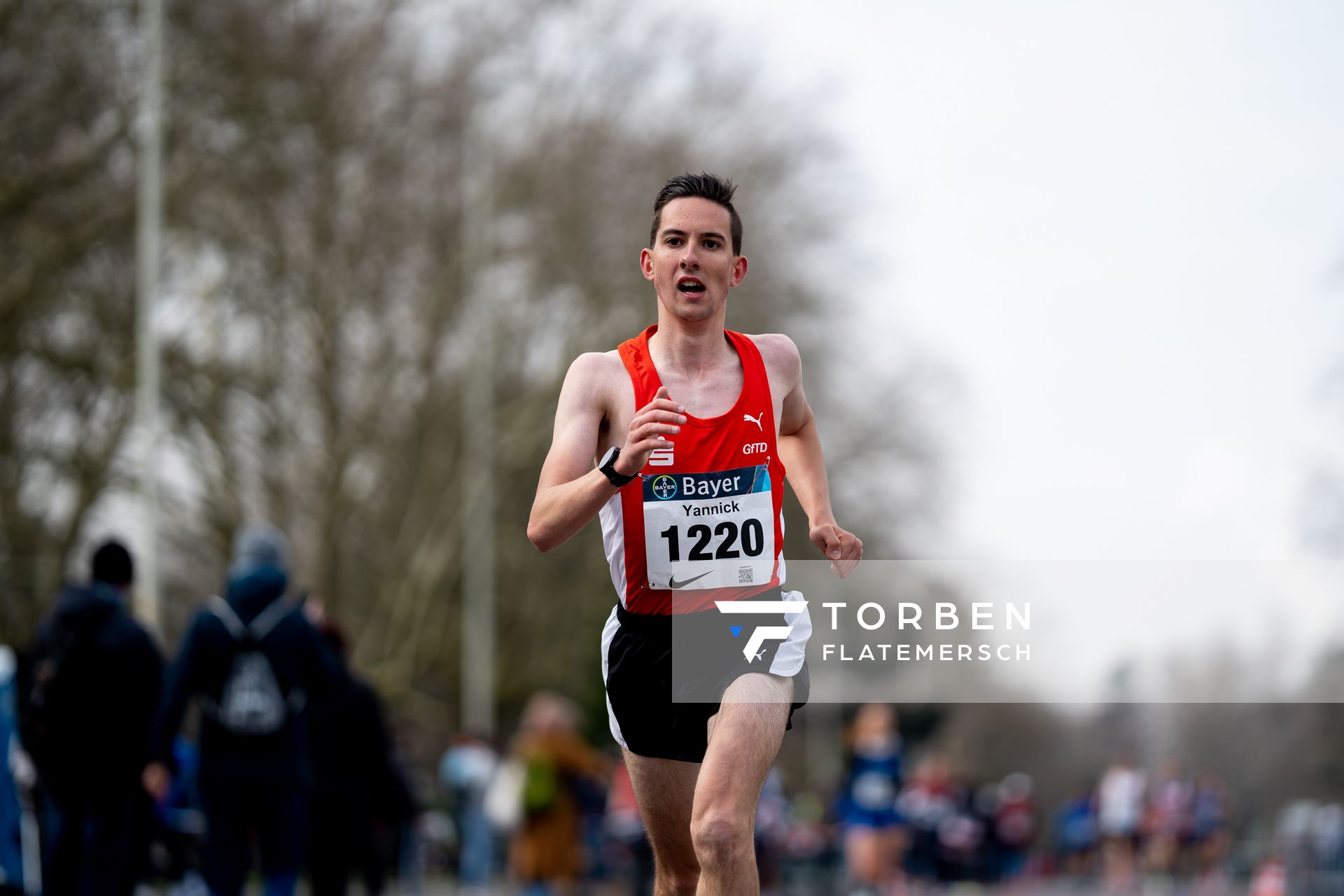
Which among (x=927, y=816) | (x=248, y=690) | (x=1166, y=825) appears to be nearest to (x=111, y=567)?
(x=248, y=690)

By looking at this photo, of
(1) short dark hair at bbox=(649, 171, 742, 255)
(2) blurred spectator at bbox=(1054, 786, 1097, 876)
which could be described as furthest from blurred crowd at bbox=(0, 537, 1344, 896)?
(2) blurred spectator at bbox=(1054, 786, 1097, 876)

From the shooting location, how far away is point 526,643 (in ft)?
140

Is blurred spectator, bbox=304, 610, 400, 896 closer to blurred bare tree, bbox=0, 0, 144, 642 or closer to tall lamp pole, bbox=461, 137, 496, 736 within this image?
blurred bare tree, bbox=0, 0, 144, 642

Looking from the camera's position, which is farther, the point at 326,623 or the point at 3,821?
the point at 326,623

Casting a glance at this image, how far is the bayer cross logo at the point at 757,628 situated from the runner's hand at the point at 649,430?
77cm

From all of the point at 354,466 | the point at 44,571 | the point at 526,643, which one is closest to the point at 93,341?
the point at 44,571

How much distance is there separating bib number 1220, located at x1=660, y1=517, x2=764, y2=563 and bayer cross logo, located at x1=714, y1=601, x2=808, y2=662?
14cm

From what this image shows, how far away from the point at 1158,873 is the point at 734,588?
73.5 feet

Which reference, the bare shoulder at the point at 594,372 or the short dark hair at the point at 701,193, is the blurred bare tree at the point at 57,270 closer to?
the bare shoulder at the point at 594,372

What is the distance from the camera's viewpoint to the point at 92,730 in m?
9.58

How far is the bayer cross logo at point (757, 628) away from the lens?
5.61 meters

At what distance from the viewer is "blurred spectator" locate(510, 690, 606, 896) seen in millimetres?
15062

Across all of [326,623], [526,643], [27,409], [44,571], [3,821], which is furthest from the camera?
[526,643]

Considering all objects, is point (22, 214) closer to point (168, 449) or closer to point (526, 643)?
point (168, 449)
